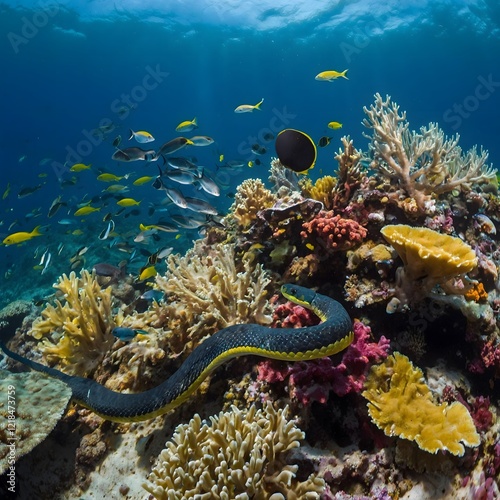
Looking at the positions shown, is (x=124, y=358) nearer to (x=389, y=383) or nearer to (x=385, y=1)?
(x=389, y=383)

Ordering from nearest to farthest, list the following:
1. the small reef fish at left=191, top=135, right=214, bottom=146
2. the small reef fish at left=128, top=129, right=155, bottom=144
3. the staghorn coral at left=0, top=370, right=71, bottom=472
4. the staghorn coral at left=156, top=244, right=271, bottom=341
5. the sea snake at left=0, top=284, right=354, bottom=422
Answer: the sea snake at left=0, top=284, right=354, bottom=422 → the staghorn coral at left=0, top=370, right=71, bottom=472 → the staghorn coral at left=156, top=244, right=271, bottom=341 → the small reef fish at left=128, top=129, right=155, bottom=144 → the small reef fish at left=191, top=135, right=214, bottom=146

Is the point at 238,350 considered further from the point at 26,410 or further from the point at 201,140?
the point at 201,140

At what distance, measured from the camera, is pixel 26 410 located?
11.9ft

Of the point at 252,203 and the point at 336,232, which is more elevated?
the point at 336,232

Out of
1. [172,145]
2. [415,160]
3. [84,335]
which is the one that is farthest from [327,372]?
[172,145]

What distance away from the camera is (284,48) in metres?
60.5

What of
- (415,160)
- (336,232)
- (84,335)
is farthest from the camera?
(415,160)

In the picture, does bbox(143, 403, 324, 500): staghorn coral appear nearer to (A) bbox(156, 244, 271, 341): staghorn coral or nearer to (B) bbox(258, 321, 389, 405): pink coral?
(B) bbox(258, 321, 389, 405): pink coral

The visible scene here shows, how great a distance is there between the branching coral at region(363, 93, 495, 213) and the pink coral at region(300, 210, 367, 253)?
1150 millimetres

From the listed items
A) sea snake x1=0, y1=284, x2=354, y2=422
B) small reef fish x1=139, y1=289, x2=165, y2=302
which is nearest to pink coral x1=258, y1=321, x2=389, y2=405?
sea snake x1=0, y1=284, x2=354, y2=422

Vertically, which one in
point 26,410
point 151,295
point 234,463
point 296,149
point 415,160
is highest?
point 296,149

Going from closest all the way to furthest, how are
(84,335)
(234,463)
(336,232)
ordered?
(234,463)
(336,232)
(84,335)

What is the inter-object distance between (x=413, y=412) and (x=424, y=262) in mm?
1388

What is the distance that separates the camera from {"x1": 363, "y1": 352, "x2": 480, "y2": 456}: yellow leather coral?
282 cm
